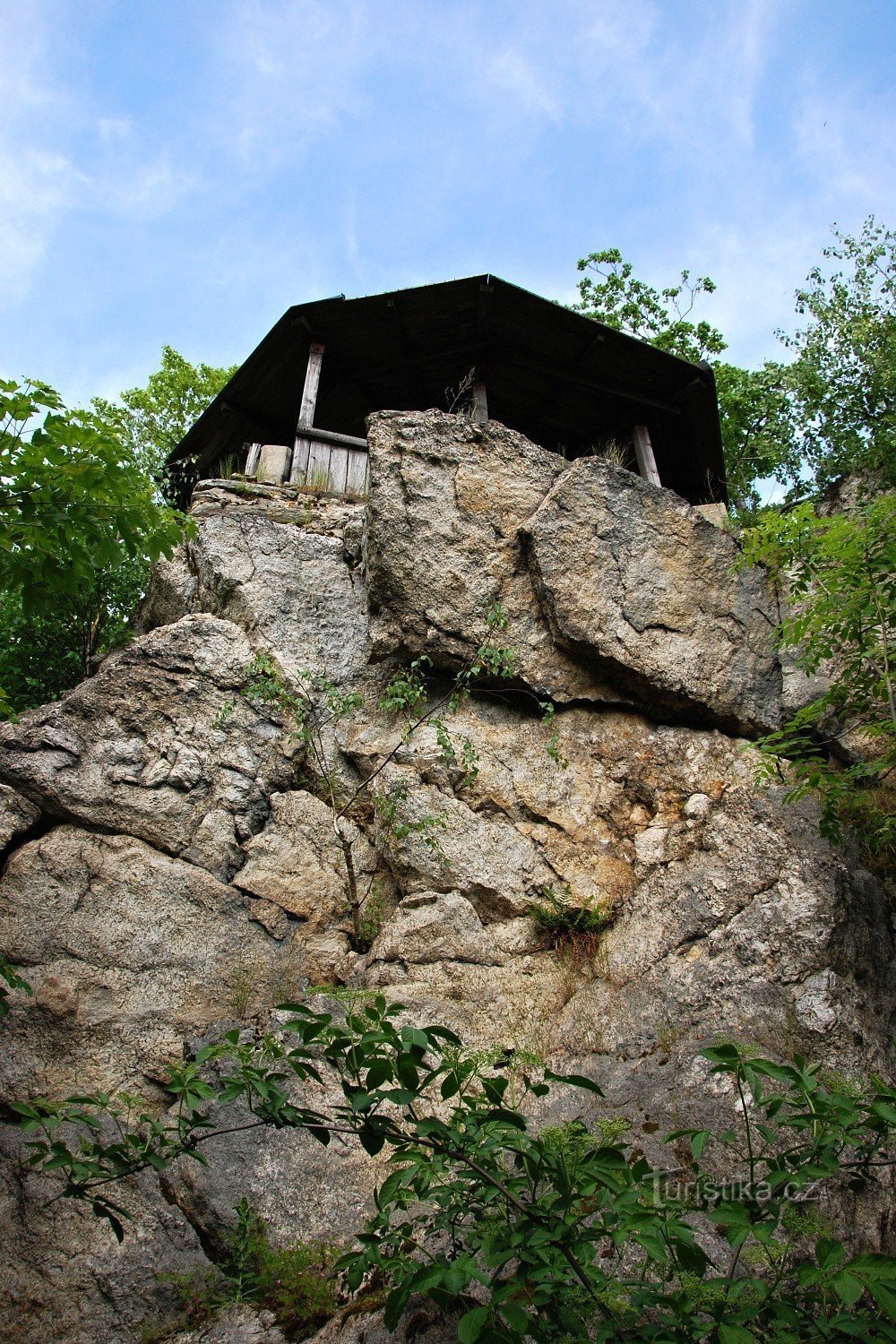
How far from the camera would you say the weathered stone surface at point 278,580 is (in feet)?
27.3

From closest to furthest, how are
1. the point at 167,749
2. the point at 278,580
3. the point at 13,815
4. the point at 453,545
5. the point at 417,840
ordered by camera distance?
1. the point at 13,815
2. the point at 417,840
3. the point at 167,749
4. the point at 453,545
5. the point at 278,580

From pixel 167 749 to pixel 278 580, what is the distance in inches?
89.0

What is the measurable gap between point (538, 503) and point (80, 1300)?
6.99 meters

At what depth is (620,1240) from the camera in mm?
2217

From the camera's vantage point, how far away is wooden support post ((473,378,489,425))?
11.4 meters

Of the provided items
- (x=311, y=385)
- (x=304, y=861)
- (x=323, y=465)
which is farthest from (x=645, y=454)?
(x=304, y=861)

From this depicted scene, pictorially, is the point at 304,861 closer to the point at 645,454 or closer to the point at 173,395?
the point at 645,454

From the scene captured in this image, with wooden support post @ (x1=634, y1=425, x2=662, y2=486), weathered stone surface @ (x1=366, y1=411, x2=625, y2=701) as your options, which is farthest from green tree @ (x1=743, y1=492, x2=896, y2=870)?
wooden support post @ (x1=634, y1=425, x2=662, y2=486)

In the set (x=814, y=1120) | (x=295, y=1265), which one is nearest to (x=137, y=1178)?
(x=295, y=1265)

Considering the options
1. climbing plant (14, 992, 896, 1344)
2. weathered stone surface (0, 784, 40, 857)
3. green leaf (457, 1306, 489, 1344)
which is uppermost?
weathered stone surface (0, 784, 40, 857)

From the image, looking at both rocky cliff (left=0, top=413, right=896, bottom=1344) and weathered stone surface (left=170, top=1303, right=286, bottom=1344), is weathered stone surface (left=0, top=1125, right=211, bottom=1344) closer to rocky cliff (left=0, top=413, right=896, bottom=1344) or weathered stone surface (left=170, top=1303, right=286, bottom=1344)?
rocky cliff (left=0, top=413, right=896, bottom=1344)

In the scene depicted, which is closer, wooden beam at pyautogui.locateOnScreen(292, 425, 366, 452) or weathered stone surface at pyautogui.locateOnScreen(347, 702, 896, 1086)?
weathered stone surface at pyautogui.locateOnScreen(347, 702, 896, 1086)

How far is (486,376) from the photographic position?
487 inches

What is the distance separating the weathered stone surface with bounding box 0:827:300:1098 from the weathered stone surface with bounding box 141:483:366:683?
2.49 meters
